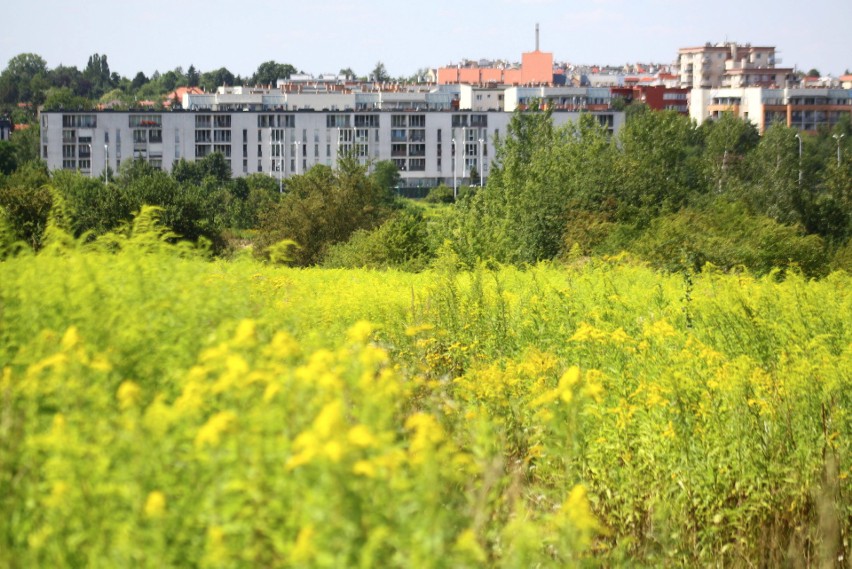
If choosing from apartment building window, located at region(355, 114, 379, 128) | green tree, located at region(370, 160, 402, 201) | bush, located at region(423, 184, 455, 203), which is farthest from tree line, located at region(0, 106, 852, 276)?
apartment building window, located at region(355, 114, 379, 128)

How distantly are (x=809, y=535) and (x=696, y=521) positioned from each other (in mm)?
694

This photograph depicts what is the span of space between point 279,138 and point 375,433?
344 ft

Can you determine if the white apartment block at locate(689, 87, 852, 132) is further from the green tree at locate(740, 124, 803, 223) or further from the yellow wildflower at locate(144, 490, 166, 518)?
the yellow wildflower at locate(144, 490, 166, 518)

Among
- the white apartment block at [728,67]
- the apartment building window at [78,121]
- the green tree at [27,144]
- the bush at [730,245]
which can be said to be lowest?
the bush at [730,245]

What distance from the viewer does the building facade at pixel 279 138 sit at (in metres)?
104

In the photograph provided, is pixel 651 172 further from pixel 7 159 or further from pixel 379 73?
pixel 379 73

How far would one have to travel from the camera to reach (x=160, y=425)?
161 inches

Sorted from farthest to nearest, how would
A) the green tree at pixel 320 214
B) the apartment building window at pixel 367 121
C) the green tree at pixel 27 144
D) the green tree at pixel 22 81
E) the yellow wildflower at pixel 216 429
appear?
the green tree at pixel 22 81
the apartment building window at pixel 367 121
the green tree at pixel 27 144
the green tree at pixel 320 214
the yellow wildflower at pixel 216 429

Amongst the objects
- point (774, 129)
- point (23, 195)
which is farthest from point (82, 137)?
point (23, 195)

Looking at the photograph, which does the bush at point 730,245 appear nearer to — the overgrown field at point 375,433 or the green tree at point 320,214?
the overgrown field at point 375,433

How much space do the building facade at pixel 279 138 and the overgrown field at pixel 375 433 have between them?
9303 centimetres

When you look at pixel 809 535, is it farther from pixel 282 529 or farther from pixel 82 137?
pixel 82 137

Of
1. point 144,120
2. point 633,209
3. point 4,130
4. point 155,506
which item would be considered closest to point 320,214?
point 633,209

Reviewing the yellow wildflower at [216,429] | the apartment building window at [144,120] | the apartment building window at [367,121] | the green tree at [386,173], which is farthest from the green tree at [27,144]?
the yellow wildflower at [216,429]
